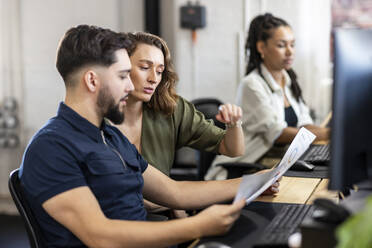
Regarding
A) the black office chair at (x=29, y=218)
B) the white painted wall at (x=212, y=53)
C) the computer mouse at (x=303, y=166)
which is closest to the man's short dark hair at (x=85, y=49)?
the black office chair at (x=29, y=218)

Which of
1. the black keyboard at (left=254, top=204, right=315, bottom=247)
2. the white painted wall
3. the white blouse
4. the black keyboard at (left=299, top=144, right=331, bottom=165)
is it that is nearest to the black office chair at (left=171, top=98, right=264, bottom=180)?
the white blouse

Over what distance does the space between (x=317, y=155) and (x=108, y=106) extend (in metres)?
1.24

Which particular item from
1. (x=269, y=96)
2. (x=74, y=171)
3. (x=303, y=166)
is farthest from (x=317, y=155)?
(x=74, y=171)

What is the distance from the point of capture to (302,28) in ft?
12.6

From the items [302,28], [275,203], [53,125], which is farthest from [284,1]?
[53,125]

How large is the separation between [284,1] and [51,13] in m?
1.78

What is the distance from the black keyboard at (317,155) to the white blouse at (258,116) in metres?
0.32

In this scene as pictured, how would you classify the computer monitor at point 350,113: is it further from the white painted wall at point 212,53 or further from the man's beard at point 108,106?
the white painted wall at point 212,53

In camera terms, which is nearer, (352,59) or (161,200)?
(352,59)

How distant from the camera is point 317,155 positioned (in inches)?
95.4

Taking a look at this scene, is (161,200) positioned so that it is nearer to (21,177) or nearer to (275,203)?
(275,203)

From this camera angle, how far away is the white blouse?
2.93m

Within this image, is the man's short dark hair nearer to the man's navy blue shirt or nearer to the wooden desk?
the man's navy blue shirt

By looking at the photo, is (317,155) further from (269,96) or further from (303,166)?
(269,96)
